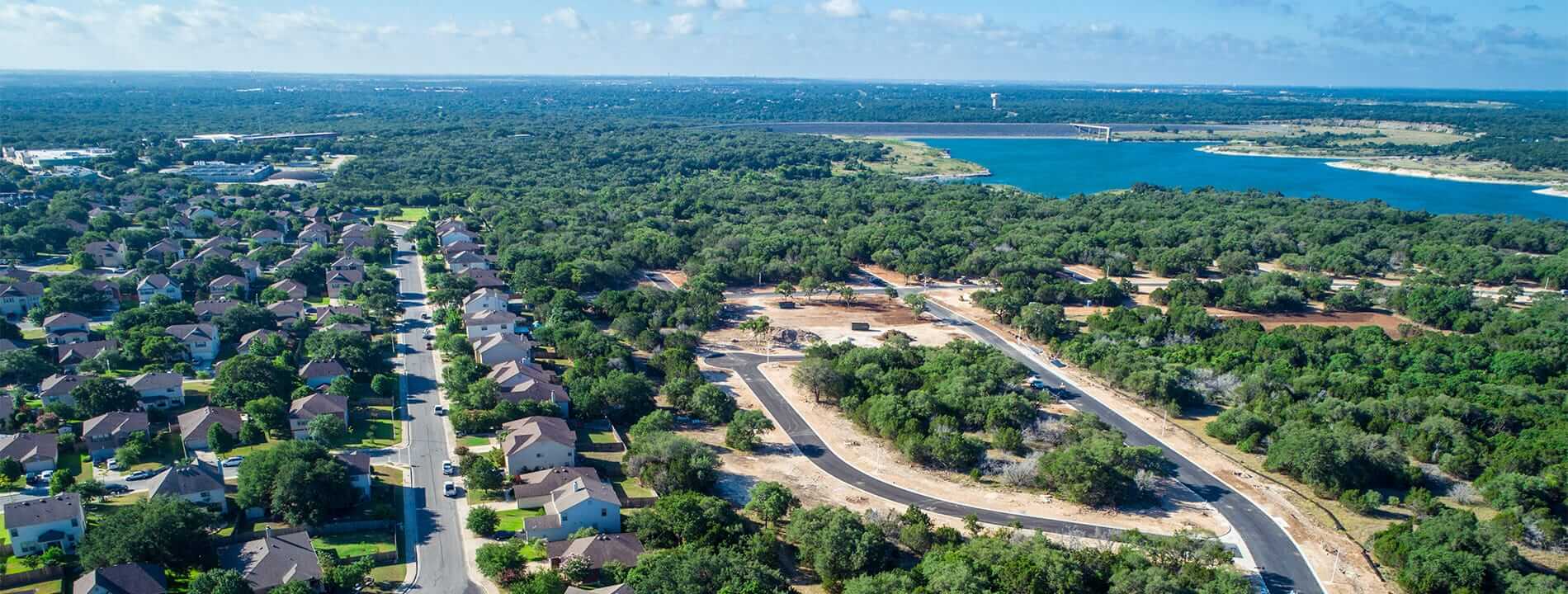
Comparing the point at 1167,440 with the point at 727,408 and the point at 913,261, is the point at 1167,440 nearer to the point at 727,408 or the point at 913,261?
the point at 727,408

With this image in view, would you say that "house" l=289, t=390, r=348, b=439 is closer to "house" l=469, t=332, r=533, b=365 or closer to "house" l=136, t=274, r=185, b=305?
"house" l=469, t=332, r=533, b=365

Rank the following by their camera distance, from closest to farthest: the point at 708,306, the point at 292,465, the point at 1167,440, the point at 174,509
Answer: the point at 174,509, the point at 292,465, the point at 1167,440, the point at 708,306

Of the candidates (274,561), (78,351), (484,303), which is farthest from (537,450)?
(78,351)

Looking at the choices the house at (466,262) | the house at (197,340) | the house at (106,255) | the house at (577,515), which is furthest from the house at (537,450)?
the house at (106,255)

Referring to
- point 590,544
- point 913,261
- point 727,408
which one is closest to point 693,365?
point 727,408

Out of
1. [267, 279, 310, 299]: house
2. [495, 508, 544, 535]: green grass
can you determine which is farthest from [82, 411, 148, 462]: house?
[267, 279, 310, 299]: house

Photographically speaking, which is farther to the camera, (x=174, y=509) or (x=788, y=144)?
(x=788, y=144)
